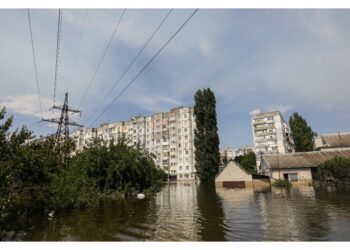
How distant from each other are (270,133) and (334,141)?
36.9 m

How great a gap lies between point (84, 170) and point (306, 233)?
20.1m

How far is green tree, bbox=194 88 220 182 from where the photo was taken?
184 feet

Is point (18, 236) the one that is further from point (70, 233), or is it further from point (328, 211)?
point (328, 211)

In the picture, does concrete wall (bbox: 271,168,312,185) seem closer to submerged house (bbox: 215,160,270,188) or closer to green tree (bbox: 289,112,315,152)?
submerged house (bbox: 215,160,270,188)

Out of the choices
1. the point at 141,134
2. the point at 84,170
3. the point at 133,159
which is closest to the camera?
the point at 84,170

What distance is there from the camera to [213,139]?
5694cm

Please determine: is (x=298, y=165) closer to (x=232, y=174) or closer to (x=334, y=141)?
(x=232, y=174)

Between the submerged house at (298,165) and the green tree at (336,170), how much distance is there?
11.8 feet

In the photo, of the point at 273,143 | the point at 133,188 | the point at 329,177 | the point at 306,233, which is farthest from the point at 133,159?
the point at 273,143

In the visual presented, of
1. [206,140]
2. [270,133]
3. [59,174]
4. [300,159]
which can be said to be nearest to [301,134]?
[300,159]

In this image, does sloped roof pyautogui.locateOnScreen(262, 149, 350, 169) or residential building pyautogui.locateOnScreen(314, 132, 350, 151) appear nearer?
sloped roof pyautogui.locateOnScreen(262, 149, 350, 169)

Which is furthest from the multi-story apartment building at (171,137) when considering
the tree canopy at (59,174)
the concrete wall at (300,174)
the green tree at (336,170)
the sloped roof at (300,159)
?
the tree canopy at (59,174)

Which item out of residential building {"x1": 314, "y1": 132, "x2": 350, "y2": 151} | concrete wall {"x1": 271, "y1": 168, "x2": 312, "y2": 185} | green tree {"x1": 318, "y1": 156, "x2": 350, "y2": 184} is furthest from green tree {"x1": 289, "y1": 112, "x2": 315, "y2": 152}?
green tree {"x1": 318, "y1": 156, "x2": 350, "y2": 184}

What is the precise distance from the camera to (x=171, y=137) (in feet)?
320
